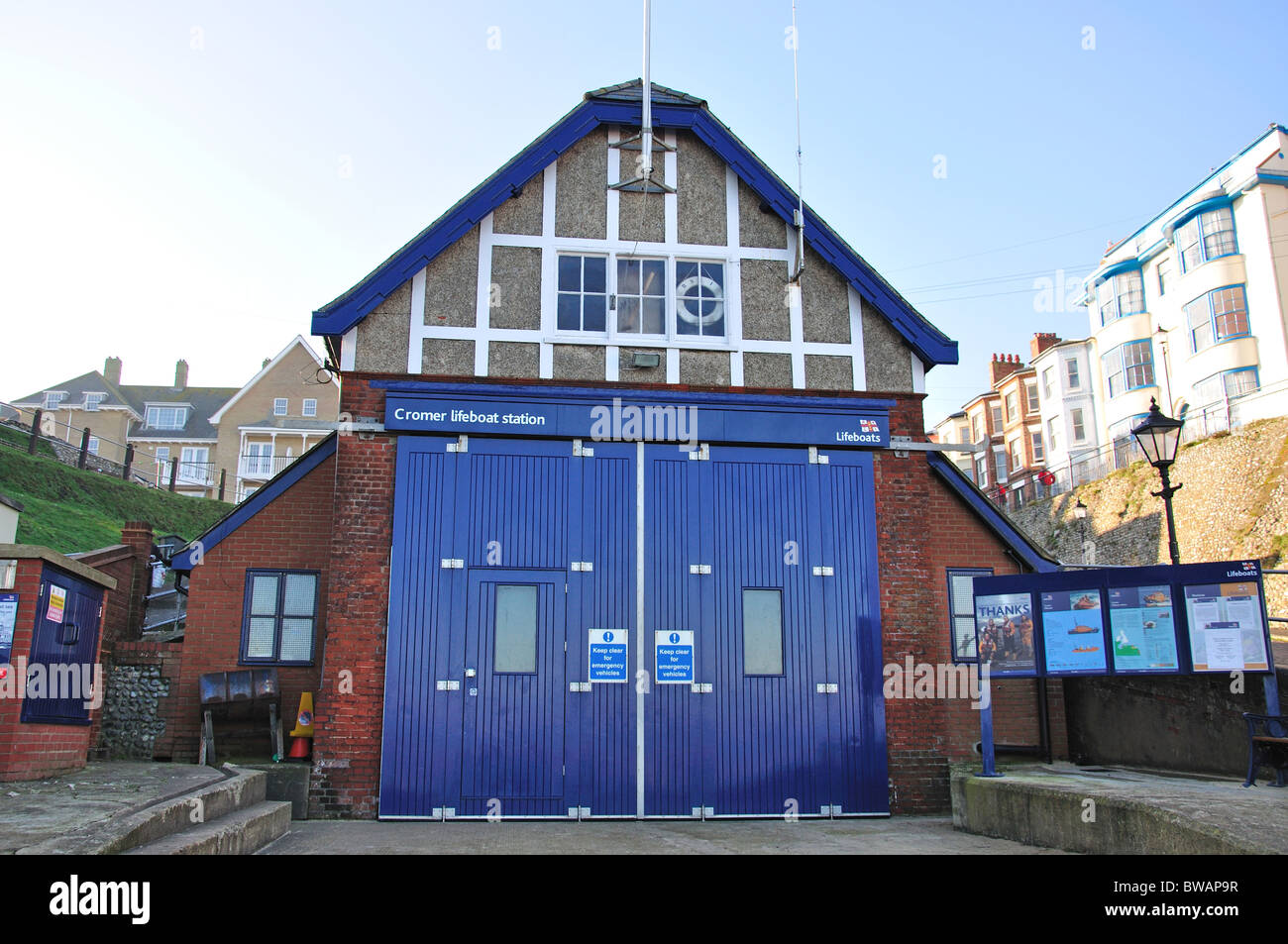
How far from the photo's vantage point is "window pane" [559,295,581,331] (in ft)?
40.8

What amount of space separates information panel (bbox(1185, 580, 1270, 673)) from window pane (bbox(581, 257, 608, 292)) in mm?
7303

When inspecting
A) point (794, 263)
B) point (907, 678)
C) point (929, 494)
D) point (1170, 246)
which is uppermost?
point (1170, 246)

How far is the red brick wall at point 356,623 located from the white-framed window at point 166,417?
172 ft

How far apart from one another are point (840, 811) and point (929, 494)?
4303 mm

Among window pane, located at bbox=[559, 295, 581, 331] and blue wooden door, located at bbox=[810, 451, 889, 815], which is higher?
window pane, located at bbox=[559, 295, 581, 331]

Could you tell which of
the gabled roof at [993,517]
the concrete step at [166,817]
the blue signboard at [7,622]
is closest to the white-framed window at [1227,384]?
the gabled roof at [993,517]

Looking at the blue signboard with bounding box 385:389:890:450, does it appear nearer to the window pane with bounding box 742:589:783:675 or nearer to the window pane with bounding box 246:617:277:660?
the window pane with bounding box 742:589:783:675

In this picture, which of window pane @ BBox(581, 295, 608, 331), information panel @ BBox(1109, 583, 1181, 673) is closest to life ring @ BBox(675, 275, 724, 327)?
window pane @ BBox(581, 295, 608, 331)

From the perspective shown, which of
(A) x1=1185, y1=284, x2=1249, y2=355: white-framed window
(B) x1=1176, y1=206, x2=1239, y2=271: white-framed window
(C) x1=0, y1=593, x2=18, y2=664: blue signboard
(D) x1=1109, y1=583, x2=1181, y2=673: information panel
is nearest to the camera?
(C) x1=0, y1=593, x2=18, y2=664: blue signboard

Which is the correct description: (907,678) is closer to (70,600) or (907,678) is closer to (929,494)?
(929,494)

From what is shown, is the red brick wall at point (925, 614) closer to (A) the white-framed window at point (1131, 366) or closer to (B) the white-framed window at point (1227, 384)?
(B) the white-framed window at point (1227, 384)

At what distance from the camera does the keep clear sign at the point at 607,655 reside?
11523 millimetres

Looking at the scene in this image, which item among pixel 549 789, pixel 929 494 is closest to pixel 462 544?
pixel 549 789

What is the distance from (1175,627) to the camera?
9.54m
